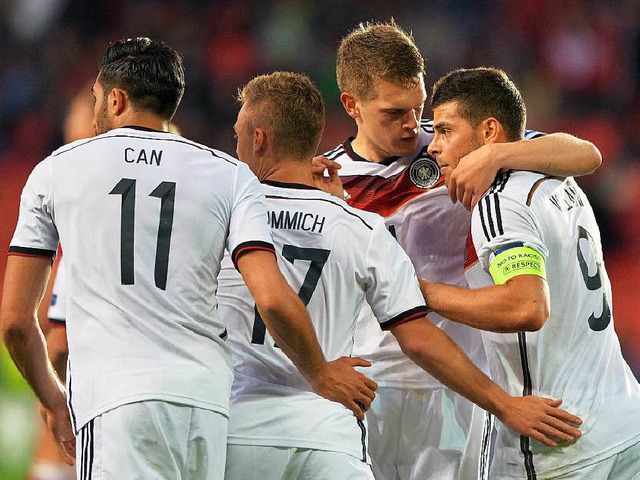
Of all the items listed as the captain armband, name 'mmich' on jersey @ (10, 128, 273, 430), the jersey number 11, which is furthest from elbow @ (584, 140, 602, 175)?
the jersey number 11

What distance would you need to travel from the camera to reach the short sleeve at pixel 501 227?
3.42 metres

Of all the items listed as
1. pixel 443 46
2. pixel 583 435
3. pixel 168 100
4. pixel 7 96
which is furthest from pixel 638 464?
pixel 7 96

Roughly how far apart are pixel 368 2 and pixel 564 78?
2.39 m

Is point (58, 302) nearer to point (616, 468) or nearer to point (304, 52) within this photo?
point (616, 468)

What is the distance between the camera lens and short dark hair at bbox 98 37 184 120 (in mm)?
3453

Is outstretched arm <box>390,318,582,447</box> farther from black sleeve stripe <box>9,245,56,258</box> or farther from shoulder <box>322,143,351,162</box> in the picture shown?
shoulder <box>322,143,351,162</box>

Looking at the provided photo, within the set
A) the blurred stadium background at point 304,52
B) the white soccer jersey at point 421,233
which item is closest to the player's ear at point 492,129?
the white soccer jersey at point 421,233

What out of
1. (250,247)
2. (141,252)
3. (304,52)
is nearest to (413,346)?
(250,247)

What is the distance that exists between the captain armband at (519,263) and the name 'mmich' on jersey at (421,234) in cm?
112

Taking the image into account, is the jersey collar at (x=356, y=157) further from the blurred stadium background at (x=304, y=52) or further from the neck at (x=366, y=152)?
the blurred stadium background at (x=304, y=52)

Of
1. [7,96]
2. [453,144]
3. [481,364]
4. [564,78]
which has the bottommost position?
[481,364]

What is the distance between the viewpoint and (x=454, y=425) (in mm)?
4566

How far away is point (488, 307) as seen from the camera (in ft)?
11.2

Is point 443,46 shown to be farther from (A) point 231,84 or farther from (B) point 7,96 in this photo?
(B) point 7,96
